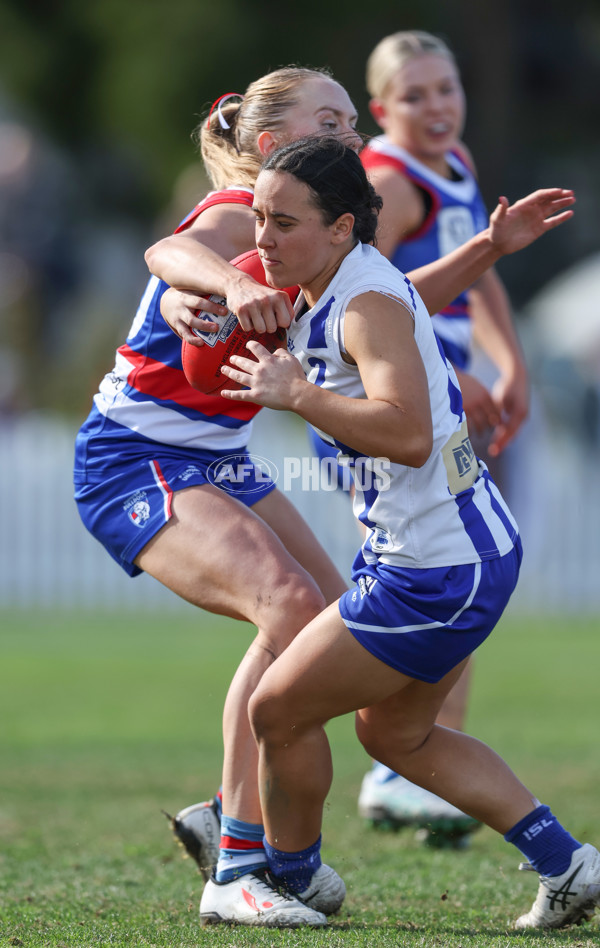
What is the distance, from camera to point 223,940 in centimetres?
330

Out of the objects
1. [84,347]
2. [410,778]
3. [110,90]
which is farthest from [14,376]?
[410,778]

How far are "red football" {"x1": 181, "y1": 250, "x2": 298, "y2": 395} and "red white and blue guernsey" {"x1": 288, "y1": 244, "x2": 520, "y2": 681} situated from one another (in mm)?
89

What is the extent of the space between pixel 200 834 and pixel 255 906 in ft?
1.78

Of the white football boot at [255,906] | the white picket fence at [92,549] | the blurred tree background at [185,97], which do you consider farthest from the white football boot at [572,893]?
the blurred tree background at [185,97]

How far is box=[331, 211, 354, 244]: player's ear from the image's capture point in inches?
128

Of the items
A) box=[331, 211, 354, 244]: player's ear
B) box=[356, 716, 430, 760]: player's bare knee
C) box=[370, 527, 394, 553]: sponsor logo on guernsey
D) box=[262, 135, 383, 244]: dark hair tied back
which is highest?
box=[262, 135, 383, 244]: dark hair tied back

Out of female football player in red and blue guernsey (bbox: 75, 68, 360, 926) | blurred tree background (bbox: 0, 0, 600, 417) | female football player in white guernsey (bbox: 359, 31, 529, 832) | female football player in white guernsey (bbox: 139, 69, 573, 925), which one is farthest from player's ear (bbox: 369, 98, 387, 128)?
blurred tree background (bbox: 0, 0, 600, 417)

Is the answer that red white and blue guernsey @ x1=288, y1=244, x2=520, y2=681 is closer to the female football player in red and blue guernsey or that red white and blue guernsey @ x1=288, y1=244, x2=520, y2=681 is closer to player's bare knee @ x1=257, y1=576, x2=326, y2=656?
player's bare knee @ x1=257, y1=576, x2=326, y2=656

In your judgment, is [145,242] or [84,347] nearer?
[84,347]

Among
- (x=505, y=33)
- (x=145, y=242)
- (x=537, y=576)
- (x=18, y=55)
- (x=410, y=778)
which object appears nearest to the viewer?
(x=410, y=778)

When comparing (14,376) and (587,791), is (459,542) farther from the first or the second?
(14,376)

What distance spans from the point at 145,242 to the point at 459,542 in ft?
84.3

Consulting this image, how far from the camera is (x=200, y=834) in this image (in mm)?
3992

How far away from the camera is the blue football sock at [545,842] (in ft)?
11.3
